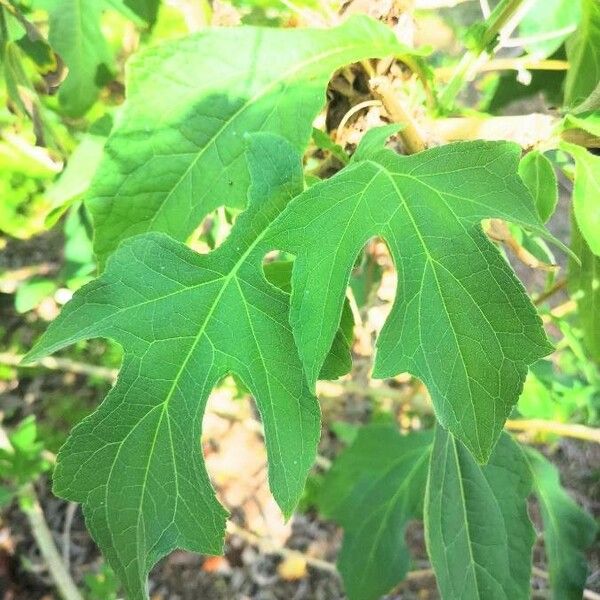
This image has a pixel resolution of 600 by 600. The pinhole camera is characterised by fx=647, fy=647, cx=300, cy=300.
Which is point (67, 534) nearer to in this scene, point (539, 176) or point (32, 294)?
point (32, 294)

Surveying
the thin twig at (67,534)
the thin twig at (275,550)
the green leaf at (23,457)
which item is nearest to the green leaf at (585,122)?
the green leaf at (23,457)

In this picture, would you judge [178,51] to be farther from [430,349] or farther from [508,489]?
[508,489]

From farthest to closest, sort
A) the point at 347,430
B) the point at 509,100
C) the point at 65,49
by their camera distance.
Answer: the point at 347,430 < the point at 509,100 < the point at 65,49

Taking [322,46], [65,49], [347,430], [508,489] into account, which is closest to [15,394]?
[347,430]

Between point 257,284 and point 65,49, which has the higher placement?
point 65,49

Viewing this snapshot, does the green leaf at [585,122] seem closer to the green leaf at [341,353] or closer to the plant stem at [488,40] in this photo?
the plant stem at [488,40]

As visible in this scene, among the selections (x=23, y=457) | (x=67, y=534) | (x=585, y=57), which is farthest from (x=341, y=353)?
(x=67, y=534)

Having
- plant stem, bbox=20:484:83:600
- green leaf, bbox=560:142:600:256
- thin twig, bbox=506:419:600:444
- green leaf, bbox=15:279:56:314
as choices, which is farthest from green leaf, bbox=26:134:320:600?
plant stem, bbox=20:484:83:600
